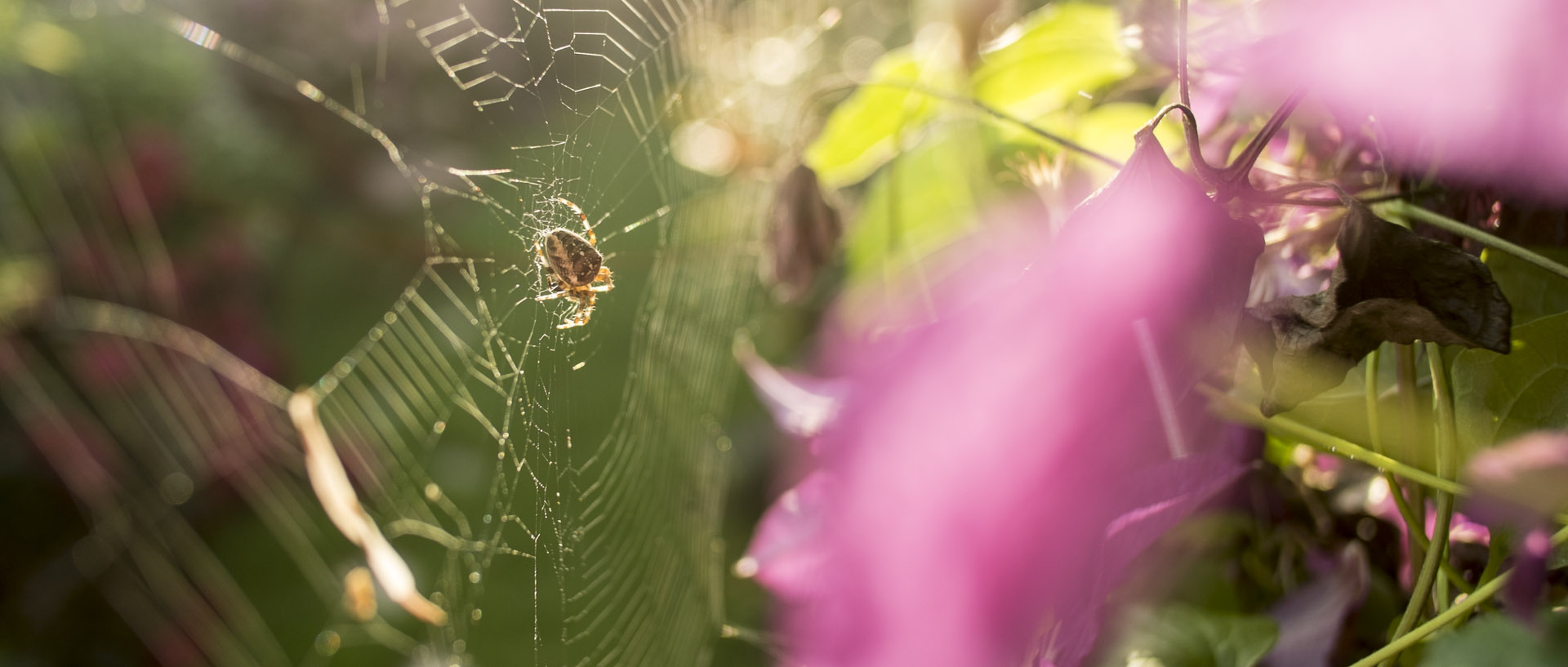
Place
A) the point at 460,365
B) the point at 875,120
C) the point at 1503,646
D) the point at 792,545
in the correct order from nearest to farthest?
the point at 1503,646 → the point at 792,545 → the point at 875,120 → the point at 460,365

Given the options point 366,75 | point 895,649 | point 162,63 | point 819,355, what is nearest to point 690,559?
point 819,355

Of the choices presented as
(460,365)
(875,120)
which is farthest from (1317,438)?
(460,365)

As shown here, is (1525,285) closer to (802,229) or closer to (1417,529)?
(1417,529)

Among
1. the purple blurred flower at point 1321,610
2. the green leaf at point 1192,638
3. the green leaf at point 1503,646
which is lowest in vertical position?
the purple blurred flower at point 1321,610

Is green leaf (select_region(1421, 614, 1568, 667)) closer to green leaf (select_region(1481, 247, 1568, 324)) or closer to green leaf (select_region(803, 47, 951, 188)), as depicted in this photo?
green leaf (select_region(1481, 247, 1568, 324))

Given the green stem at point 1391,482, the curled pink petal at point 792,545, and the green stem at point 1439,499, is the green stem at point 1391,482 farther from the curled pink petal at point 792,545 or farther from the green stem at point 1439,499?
the curled pink petal at point 792,545

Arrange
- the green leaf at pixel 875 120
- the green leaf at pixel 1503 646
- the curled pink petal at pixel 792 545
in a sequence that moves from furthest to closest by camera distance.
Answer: the green leaf at pixel 875 120
the curled pink petal at pixel 792 545
the green leaf at pixel 1503 646

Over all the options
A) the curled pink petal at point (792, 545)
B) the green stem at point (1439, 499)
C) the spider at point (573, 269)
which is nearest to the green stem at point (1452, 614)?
the green stem at point (1439, 499)

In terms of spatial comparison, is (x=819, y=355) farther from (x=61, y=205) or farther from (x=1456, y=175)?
(x=61, y=205)
